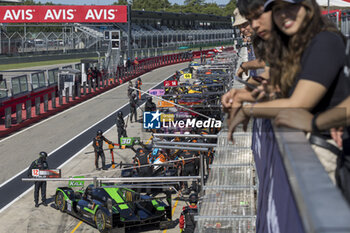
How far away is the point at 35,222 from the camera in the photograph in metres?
15.4

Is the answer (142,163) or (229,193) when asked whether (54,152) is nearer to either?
(142,163)

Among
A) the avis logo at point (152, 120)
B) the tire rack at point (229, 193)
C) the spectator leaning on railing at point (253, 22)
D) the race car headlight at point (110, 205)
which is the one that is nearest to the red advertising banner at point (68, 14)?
the avis logo at point (152, 120)

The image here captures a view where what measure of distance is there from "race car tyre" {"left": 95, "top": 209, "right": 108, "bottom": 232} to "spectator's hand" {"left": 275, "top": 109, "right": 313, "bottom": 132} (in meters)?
12.4

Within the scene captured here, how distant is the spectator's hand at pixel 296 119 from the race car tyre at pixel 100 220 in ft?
40.6

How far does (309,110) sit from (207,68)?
27.8 metres

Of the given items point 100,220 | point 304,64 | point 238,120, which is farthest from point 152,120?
point 304,64

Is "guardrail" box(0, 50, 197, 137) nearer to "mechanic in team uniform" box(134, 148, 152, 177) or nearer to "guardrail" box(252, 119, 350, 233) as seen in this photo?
"mechanic in team uniform" box(134, 148, 152, 177)

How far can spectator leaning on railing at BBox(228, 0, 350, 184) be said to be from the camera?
2.47m

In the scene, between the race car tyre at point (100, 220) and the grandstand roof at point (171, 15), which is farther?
the grandstand roof at point (171, 15)

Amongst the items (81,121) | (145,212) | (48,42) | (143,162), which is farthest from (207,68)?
(48,42)

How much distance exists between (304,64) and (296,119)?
35 cm

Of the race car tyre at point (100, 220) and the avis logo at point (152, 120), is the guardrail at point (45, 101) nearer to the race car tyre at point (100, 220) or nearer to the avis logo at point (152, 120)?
the avis logo at point (152, 120)

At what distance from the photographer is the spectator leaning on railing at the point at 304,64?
2.47m

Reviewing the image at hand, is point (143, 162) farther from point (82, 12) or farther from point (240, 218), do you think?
point (82, 12)
